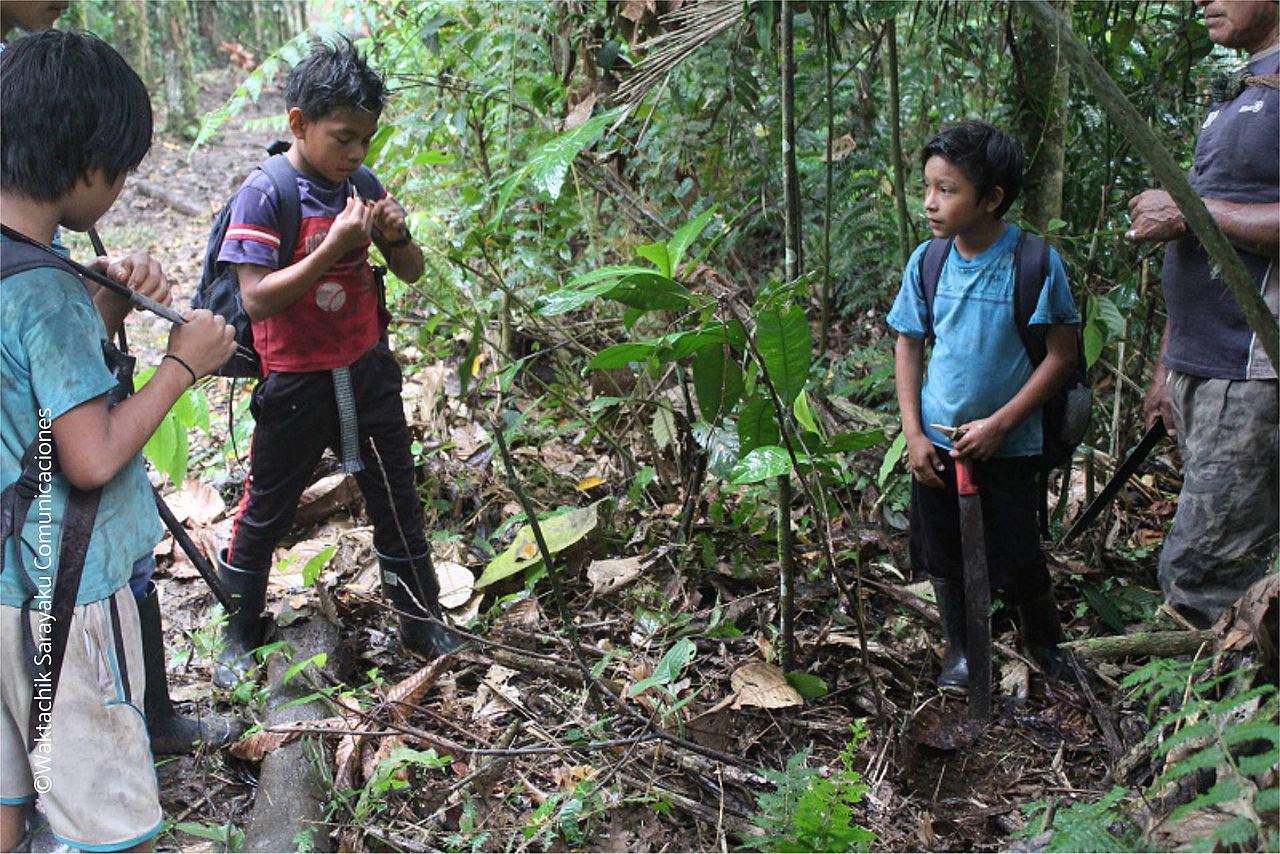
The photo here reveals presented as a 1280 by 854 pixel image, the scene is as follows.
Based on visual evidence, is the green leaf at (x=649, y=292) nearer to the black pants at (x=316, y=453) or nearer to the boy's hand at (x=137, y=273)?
the black pants at (x=316, y=453)

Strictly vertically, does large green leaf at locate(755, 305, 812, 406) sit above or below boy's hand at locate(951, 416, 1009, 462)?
above

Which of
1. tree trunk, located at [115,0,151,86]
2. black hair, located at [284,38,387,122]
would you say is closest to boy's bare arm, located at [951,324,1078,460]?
black hair, located at [284,38,387,122]

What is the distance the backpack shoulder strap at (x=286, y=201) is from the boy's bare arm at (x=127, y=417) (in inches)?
33.3

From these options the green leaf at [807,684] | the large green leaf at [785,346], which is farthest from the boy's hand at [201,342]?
the green leaf at [807,684]

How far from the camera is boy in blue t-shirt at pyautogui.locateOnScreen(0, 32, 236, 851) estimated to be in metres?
2.08

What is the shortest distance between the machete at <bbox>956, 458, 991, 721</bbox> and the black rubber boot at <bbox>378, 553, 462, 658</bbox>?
1.66m

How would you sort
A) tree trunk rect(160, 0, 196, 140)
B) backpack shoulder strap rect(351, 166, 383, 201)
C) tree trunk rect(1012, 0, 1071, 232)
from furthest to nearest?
tree trunk rect(160, 0, 196, 140), tree trunk rect(1012, 0, 1071, 232), backpack shoulder strap rect(351, 166, 383, 201)

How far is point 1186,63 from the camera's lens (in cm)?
386

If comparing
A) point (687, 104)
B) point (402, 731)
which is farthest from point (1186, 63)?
point (402, 731)

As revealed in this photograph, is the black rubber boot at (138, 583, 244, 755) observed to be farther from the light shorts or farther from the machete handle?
the machete handle

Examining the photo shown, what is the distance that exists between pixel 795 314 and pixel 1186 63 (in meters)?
2.22

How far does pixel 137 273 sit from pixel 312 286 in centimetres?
80

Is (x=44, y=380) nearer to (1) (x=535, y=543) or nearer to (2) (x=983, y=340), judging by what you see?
(1) (x=535, y=543)

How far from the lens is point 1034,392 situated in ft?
10.1
